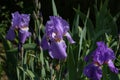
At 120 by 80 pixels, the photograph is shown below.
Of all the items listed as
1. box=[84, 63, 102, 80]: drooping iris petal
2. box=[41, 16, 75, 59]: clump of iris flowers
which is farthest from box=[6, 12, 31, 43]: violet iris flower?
box=[84, 63, 102, 80]: drooping iris petal

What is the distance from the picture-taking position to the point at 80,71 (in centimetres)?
239

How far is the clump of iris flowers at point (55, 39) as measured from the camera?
6.79 feet

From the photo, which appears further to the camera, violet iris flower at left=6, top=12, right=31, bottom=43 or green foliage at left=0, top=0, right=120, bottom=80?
violet iris flower at left=6, top=12, right=31, bottom=43

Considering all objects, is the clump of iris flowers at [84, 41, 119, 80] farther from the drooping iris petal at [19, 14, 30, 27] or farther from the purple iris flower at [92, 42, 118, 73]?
the drooping iris petal at [19, 14, 30, 27]

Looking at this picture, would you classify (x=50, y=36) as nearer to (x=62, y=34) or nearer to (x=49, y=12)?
(x=62, y=34)

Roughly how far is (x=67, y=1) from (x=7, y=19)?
0.93 m

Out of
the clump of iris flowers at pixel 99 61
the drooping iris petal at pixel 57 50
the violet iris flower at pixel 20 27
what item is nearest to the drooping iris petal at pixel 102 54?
the clump of iris flowers at pixel 99 61

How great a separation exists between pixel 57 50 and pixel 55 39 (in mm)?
64

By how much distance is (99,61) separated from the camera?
2.04m

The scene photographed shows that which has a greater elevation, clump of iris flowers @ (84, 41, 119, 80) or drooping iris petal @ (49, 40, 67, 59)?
drooping iris petal @ (49, 40, 67, 59)

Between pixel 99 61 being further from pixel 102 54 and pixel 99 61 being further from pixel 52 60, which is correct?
pixel 52 60

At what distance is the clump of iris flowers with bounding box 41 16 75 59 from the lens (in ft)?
6.79

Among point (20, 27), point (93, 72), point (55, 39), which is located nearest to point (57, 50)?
point (55, 39)

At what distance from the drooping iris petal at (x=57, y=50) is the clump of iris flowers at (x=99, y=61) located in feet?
0.47
